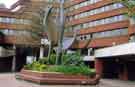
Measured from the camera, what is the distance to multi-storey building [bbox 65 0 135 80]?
48.2 meters

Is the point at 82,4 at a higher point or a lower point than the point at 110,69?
higher

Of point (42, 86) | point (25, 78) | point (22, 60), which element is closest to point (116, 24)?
point (22, 60)

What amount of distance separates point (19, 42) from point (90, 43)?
14.1 metres

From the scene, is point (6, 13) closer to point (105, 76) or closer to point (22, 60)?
point (22, 60)

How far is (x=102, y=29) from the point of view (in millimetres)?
60844

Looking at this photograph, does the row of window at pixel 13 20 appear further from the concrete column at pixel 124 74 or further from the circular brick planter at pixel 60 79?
the circular brick planter at pixel 60 79

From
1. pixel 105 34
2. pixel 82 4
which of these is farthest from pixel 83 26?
pixel 105 34

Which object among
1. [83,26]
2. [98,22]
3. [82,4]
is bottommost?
[83,26]

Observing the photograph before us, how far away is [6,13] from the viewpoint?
220ft

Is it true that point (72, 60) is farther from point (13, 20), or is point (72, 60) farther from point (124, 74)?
point (13, 20)

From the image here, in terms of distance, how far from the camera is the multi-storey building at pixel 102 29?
158 ft

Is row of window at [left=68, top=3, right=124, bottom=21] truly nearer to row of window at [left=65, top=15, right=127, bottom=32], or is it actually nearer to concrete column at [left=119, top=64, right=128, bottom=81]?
row of window at [left=65, top=15, right=127, bottom=32]

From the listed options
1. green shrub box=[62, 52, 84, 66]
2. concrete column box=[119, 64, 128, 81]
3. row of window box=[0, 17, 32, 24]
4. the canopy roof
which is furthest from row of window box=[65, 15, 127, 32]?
green shrub box=[62, 52, 84, 66]

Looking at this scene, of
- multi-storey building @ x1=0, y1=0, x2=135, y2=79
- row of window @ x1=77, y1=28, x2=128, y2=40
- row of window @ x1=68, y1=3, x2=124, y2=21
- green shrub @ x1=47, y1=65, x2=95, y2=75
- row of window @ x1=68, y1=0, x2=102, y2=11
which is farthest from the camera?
row of window @ x1=68, y1=0, x2=102, y2=11
